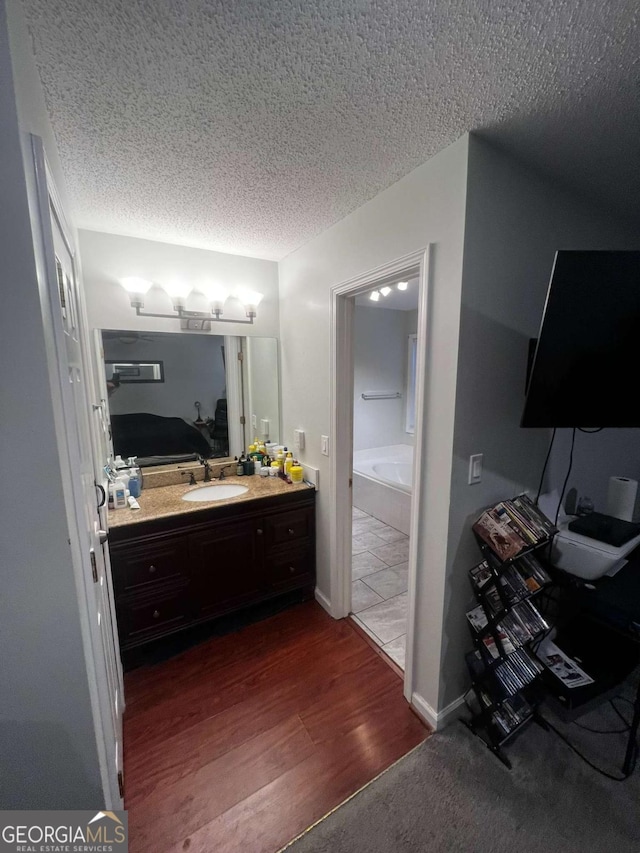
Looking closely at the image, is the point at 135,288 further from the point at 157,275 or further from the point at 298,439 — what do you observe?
the point at 298,439

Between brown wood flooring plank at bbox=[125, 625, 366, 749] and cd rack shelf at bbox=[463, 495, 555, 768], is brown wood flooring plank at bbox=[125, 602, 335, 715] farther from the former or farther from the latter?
cd rack shelf at bbox=[463, 495, 555, 768]

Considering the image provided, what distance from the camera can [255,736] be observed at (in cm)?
150

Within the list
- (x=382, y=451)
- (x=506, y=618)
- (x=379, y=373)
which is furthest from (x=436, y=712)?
(x=379, y=373)

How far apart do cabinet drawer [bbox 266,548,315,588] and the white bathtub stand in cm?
131

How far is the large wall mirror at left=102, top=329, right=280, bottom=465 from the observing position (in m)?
2.18

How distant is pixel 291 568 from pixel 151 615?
34.0 inches

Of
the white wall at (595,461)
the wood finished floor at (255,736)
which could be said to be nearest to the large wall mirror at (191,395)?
the wood finished floor at (255,736)

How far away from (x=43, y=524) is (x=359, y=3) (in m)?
1.41

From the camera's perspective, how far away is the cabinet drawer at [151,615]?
1785 millimetres

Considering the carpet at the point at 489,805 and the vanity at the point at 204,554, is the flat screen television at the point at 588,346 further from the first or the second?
the vanity at the point at 204,554

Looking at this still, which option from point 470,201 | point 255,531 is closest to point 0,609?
point 255,531

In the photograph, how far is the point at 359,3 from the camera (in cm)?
78

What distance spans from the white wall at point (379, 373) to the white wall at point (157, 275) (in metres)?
1.88

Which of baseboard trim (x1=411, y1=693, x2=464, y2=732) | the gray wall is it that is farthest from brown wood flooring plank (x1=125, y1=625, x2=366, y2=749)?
the gray wall
